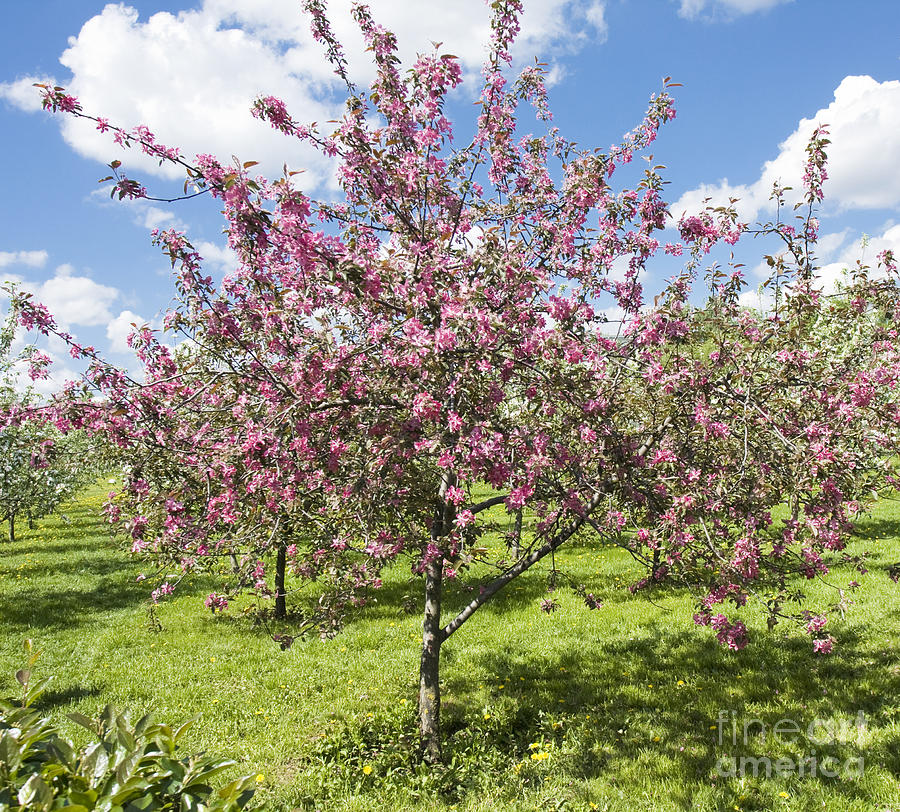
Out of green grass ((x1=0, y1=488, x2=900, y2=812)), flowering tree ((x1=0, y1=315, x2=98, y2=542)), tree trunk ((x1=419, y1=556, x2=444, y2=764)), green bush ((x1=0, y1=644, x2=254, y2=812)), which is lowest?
green grass ((x1=0, y1=488, x2=900, y2=812))

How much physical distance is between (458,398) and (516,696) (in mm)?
4746

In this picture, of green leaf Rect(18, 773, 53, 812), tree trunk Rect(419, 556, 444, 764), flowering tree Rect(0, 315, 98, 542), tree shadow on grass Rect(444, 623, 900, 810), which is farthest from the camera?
flowering tree Rect(0, 315, 98, 542)

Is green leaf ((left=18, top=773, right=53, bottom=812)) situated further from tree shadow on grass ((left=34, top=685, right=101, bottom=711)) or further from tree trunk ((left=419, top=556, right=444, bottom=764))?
tree shadow on grass ((left=34, top=685, right=101, bottom=711))

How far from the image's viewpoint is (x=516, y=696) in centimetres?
702

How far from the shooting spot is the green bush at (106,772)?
82.7 inches

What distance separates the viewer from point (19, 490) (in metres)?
15.3

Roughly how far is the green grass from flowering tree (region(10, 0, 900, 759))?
6.11 feet

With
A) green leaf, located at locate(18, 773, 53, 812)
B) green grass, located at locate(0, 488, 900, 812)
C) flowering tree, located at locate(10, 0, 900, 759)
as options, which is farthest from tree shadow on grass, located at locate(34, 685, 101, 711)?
green leaf, located at locate(18, 773, 53, 812)

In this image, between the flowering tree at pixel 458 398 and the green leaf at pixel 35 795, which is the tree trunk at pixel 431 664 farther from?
the green leaf at pixel 35 795

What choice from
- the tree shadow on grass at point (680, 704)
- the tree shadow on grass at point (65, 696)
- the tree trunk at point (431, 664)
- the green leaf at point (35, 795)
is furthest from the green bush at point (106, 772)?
Result: the tree shadow on grass at point (65, 696)

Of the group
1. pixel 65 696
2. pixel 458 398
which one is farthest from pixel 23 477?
pixel 458 398

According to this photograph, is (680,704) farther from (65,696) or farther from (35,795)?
(65,696)

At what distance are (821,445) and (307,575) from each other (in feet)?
13.4

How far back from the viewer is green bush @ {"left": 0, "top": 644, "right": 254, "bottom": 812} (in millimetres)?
2102
